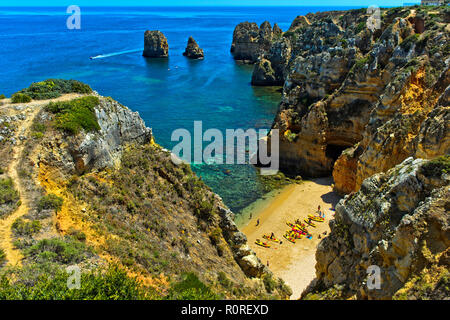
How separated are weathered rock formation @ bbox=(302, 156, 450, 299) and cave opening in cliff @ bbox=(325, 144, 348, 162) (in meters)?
21.6

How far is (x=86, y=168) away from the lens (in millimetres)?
19938

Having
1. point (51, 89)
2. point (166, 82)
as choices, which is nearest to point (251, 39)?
point (166, 82)

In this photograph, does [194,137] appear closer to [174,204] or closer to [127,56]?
[174,204]

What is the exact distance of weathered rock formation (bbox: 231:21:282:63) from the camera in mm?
112062

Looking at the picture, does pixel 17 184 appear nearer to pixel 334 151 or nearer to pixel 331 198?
pixel 331 198

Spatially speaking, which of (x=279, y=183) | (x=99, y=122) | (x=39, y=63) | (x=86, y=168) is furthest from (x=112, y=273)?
(x=39, y=63)

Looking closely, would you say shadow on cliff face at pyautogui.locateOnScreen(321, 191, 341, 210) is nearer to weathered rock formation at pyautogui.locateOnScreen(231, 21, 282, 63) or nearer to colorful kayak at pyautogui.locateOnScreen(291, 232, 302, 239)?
colorful kayak at pyautogui.locateOnScreen(291, 232, 302, 239)

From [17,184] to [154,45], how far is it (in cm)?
10442

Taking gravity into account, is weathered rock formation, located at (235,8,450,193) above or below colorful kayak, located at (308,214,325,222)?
above

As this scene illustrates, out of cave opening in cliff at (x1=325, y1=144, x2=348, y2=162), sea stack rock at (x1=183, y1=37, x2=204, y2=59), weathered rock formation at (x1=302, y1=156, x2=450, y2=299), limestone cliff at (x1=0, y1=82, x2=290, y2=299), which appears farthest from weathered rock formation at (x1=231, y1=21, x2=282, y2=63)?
weathered rock formation at (x1=302, y1=156, x2=450, y2=299)

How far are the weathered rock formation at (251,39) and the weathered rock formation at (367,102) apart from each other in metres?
64.2

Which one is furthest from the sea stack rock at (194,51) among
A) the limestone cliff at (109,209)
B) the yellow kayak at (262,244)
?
the yellow kayak at (262,244)

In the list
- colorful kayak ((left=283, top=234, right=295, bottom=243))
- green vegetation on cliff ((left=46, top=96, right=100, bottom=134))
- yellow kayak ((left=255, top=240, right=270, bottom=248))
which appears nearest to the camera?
green vegetation on cliff ((left=46, top=96, right=100, bottom=134))

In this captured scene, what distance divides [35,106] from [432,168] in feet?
75.2
